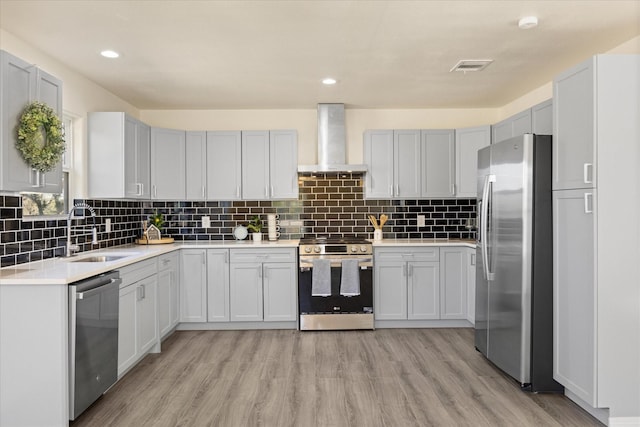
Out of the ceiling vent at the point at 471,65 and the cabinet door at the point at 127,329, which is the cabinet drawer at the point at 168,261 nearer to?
the cabinet door at the point at 127,329

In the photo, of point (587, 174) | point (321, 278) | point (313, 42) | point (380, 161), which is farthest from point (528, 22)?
point (321, 278)

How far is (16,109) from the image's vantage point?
2656 mm

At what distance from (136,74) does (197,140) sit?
121 centimetres

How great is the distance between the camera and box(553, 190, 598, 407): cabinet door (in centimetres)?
265

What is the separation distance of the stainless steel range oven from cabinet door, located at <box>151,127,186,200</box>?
5.40 ft

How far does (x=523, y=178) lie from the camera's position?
3.10 metres

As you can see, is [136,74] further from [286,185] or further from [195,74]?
[286,185]

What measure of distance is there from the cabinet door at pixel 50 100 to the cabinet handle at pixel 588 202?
3442 millimetres

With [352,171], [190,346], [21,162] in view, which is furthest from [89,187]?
[352,171]

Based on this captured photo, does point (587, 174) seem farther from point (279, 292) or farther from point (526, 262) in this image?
point (279, 292)

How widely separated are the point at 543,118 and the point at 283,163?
271cm

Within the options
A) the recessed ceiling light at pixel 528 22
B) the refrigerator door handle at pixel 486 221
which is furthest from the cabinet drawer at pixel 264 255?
the recessed ceiling light at pixel 528 22

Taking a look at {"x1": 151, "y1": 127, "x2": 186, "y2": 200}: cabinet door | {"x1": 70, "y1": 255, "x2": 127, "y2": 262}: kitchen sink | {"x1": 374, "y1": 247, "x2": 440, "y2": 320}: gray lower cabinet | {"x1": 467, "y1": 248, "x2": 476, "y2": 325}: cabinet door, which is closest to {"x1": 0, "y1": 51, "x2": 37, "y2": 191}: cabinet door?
{"x1": 70, "y1": 255, "x2": 127, "y2": 262}: kitchen sink

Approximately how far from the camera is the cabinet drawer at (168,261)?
13.6 ft
